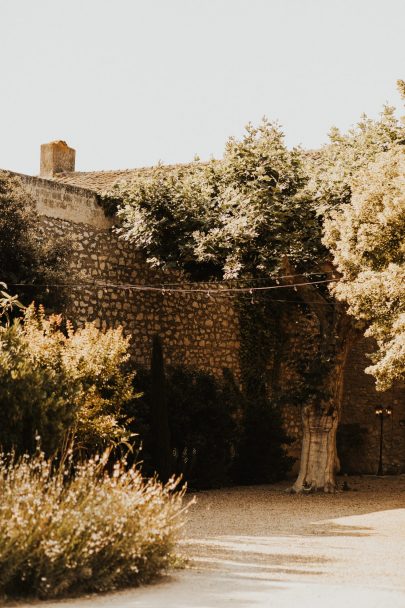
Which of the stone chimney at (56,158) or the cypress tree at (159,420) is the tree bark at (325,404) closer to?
the cypress tree at (159,420)

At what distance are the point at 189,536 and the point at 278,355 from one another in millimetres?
12141

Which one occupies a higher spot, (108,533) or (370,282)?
(370,282)

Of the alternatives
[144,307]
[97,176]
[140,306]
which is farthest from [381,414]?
[97,176]

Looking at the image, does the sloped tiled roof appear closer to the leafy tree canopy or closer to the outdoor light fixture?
the leafy tree canopy

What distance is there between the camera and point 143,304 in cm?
2058

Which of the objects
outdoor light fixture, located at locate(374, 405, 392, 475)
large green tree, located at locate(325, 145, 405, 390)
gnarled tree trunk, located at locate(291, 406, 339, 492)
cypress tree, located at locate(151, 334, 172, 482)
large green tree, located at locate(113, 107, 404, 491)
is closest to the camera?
large green tree, located at locate(325, 145, 405, 390)

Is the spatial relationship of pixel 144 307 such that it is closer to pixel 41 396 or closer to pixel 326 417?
pixel 326 417

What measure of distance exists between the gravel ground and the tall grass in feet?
0.76

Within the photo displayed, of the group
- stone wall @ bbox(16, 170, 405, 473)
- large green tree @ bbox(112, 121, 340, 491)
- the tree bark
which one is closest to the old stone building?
stone wall @ bbox(16, 170, 405, 473)

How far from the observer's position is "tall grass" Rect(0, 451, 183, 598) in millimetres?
7285

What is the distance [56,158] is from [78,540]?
68.7 feet

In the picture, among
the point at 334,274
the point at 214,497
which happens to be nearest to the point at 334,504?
the point at 214,497

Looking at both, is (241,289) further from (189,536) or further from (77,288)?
(189,536)

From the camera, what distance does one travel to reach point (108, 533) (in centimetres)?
783
